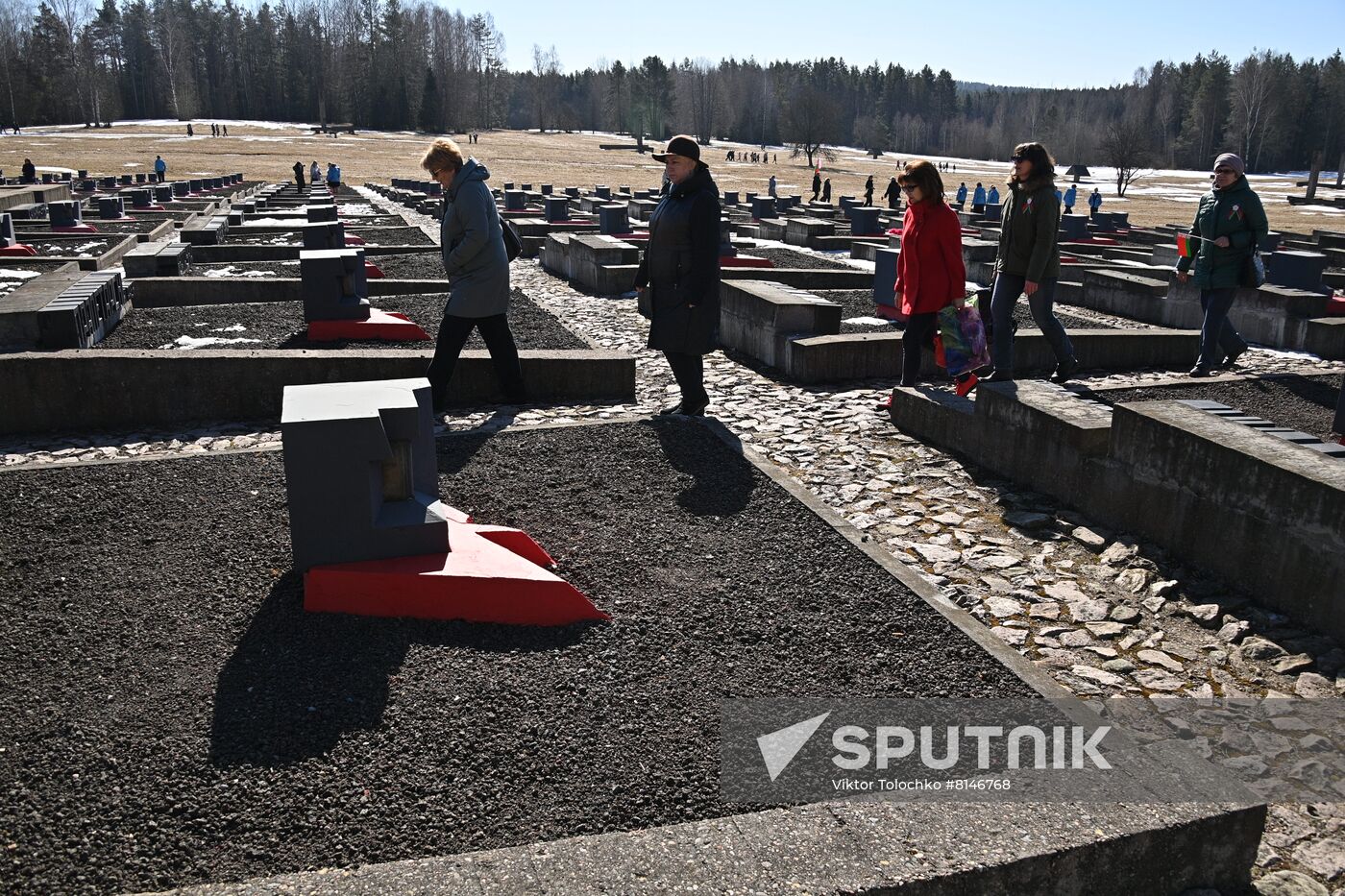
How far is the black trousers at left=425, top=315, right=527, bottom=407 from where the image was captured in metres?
6.75

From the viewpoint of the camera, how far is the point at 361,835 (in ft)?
8.27

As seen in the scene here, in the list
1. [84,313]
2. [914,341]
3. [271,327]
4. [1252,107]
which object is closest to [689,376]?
[914,341]

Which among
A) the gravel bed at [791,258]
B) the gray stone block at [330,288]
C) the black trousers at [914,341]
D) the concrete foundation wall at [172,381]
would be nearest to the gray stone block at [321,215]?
the gravel bed at [791,258]

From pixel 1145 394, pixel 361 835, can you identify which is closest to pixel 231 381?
pixel 361 835

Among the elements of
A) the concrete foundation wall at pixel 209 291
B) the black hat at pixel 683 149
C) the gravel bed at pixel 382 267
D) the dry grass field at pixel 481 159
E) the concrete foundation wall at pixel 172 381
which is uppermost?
the dry grass field at pixel 481 159

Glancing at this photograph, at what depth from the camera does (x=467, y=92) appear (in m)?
112

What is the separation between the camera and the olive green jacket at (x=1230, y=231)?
7.86 m

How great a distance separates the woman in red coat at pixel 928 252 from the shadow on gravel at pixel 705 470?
A: 5.86ft

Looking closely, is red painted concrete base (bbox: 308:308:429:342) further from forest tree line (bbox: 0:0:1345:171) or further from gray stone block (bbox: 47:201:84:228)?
forest tree line (bbox: 0:0:1345:171)

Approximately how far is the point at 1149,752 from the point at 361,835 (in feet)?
7.27

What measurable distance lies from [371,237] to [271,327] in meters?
9.86

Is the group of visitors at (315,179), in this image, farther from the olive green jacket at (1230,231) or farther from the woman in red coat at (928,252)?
the olive green jacket at (1230,231)

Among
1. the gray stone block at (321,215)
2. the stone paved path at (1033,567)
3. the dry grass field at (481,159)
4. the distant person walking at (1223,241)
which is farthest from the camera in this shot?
the dry grass field at (481,159)

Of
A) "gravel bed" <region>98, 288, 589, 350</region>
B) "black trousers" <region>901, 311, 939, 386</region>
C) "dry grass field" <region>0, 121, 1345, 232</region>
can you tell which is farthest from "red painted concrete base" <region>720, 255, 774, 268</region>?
"dry grass field" <region>0, 121, 1345, 232</region>
